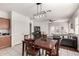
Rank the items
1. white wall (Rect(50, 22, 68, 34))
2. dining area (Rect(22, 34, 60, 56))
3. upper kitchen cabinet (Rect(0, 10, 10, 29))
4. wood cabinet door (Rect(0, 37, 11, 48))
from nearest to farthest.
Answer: dining area (Rect(22, 34, 60, 56)) < white wall (Rect(50, 22, 68, 34)) < wood cabinet door (Rect(0, 37, 11, 48)) < upper kitchen cabinet (Rect(0, 10, 10, 29))

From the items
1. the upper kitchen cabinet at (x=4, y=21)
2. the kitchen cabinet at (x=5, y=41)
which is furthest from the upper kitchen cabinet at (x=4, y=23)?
the kitchen cabinet at (x=5, y=41)

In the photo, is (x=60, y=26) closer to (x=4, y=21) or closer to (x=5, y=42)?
(x=5, y=42)

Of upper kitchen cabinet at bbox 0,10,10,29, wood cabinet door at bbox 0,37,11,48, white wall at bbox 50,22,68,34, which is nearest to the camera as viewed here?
white wall at bbox 50,22,68,34

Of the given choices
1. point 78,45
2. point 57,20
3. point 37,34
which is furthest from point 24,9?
point 78,45

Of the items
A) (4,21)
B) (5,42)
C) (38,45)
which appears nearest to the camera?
(38,45)

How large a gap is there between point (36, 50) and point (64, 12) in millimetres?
1458

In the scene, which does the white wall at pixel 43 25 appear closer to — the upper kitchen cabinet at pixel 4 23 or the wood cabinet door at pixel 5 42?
the wood cabinet door at pixel 5 42

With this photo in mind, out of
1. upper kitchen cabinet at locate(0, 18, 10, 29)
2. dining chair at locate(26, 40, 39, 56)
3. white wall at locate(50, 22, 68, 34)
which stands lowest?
Answer: dining chair at locate(26, 40, 39, 56)

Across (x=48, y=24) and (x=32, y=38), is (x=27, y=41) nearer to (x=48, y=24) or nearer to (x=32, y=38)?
(x=32, y=38)

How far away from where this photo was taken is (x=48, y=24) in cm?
251

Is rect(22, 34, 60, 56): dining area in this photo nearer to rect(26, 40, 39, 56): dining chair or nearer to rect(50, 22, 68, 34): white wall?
rect(26, 40, 39, 56): dining chair

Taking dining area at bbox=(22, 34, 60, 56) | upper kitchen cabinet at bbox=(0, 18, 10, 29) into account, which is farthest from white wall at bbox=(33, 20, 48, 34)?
upper kitchen cabinet at bbox=(0, 18, 10, 29)

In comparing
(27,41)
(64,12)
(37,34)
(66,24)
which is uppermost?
(64,12)

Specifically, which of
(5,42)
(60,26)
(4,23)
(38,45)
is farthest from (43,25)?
(4,23)
